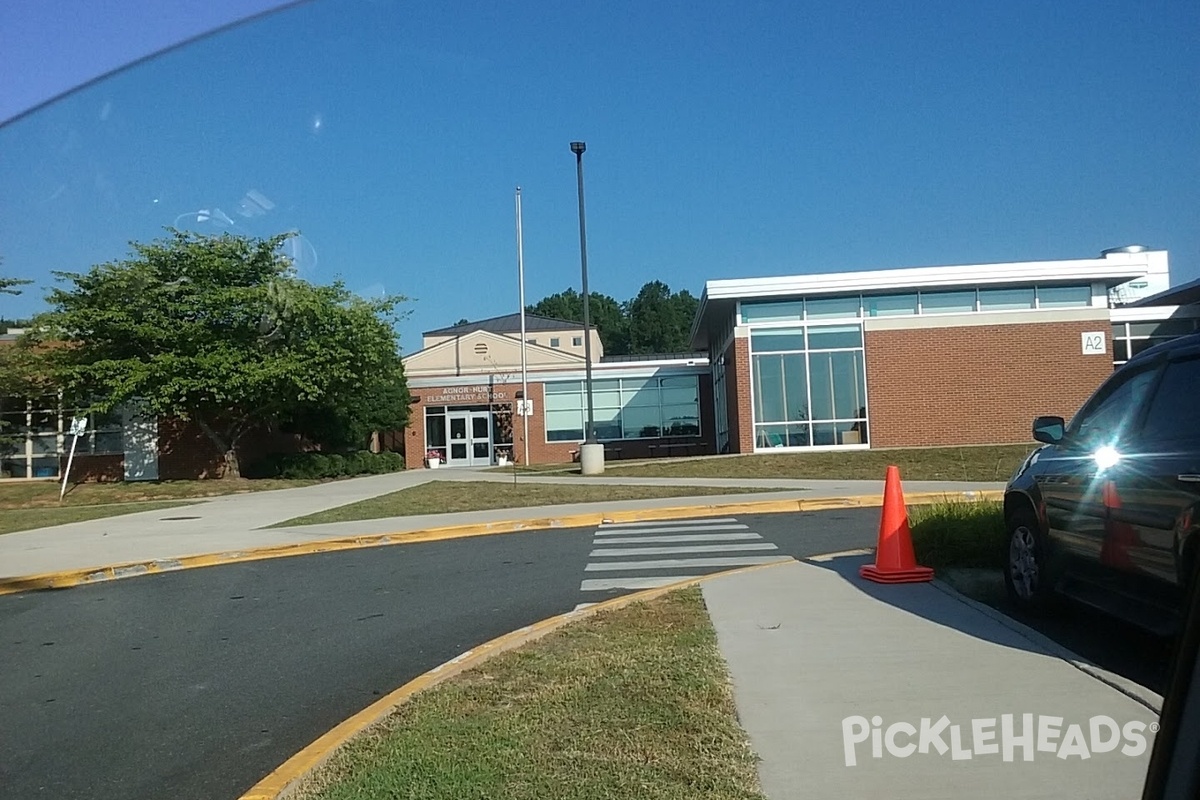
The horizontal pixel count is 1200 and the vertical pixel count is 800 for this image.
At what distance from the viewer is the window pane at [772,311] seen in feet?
94.9

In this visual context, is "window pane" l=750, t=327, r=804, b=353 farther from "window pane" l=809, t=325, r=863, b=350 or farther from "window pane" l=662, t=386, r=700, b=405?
"window pane" l=662, t=386, r=700, b=405

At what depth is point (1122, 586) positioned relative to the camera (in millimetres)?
5672

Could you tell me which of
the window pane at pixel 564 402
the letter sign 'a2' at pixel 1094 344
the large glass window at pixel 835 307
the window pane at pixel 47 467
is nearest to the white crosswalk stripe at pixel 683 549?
the letter sign 'a2' at pixel 1094 344

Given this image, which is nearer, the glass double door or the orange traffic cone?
the orange traffic cone

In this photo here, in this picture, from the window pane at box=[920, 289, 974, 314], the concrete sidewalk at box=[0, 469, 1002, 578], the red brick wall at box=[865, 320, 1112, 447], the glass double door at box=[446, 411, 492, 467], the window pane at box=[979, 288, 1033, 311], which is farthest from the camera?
the glass double door at box=[446, 411, 492, 467]

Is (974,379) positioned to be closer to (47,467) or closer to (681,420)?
(681,420)

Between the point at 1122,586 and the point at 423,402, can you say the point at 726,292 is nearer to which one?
the point at 423,402

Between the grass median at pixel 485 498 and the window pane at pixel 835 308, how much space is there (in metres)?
9.98

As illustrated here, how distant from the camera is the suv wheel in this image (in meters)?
6.80

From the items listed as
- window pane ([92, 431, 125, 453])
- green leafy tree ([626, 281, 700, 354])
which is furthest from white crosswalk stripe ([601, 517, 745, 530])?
green leafy tree ([626, 281, 700, 354])

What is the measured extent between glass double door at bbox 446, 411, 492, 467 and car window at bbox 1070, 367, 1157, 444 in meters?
36.8

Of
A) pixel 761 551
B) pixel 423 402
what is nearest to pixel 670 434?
pixel 423 402

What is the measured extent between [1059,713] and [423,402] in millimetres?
39233

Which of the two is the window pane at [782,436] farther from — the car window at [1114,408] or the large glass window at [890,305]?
the car window at [1114,408]
